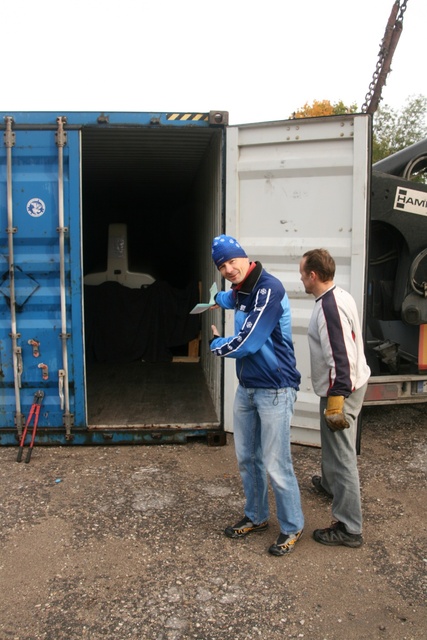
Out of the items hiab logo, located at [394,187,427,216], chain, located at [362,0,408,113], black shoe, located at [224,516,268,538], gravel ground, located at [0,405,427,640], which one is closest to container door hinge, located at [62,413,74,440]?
gravel ground, located at [0,405,427,640]

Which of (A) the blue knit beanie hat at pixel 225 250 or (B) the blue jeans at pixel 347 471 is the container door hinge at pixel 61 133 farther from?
(B) the blue jeans at pixel 347 471

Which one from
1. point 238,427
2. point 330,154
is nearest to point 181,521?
point 238,427

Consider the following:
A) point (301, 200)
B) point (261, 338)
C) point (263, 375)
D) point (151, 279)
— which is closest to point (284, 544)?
point (263, 375)

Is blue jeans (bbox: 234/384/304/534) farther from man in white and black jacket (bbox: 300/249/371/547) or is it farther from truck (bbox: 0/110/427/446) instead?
truck (bbox: 0/110/427/446)

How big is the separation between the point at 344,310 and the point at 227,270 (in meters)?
0.78

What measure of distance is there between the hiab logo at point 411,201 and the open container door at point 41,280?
3.03 metres

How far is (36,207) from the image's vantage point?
190 inches

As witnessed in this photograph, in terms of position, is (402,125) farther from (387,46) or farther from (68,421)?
(68,421)

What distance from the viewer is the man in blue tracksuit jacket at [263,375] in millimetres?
3100

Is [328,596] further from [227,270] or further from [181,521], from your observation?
[227,270]

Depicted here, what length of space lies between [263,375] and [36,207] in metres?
2.79

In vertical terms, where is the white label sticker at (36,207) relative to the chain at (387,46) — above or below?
below

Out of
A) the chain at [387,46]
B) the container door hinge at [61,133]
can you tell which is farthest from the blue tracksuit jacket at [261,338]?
the chain at [387,46]

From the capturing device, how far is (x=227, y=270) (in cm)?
320
